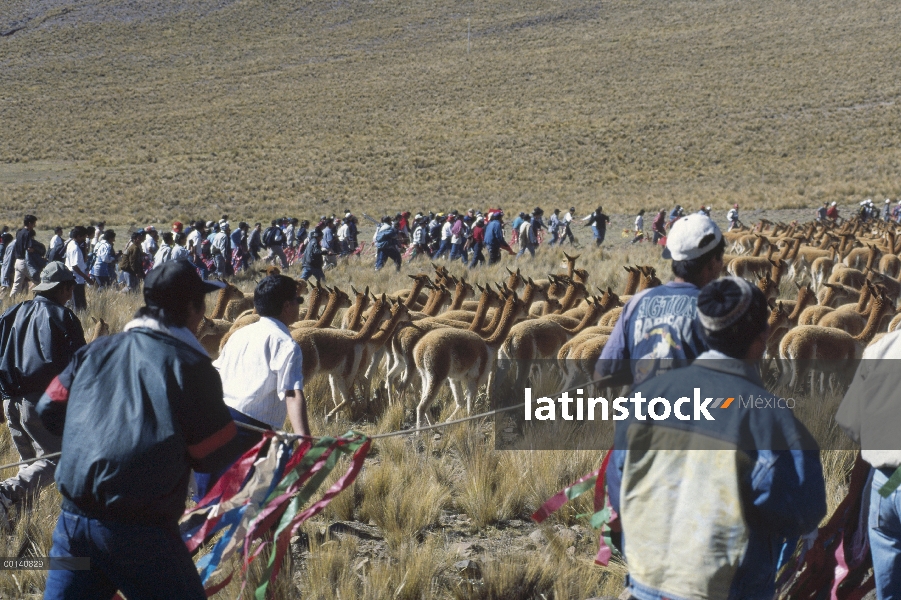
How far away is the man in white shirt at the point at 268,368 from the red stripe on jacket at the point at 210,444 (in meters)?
1.27

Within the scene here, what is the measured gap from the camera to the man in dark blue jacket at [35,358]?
17.5ft

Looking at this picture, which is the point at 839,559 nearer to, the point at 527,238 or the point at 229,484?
the point at 229,484

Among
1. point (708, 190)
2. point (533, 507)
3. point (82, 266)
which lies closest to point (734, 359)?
point (533, 507)

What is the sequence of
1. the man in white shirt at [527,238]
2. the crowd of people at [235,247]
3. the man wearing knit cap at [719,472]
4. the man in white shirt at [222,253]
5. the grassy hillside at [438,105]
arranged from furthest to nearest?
1. the grassy hillside at [438,105]
2. the man in white shirt at [527,238]
3. the man in white shirt at [222,253]
4. the crowd of people at [235,247]
5. the man wearing knit cap at [719,472]

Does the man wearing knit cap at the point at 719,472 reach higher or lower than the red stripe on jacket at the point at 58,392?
lower

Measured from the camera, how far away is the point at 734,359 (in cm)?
287

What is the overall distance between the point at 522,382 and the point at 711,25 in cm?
8776

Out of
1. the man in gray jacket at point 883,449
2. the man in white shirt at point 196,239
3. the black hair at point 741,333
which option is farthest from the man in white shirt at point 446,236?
the black hair at point 741,333

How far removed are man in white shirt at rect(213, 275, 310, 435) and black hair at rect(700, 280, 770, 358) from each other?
89.1 inches

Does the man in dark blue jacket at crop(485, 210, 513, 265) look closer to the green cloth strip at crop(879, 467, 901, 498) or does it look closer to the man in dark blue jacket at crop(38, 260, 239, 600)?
the green cloth strip at crop(879, 467, 901, 498)

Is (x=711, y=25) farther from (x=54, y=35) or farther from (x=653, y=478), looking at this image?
(x=653, y=478)

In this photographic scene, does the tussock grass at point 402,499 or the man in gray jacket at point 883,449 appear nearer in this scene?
the man in gray jacket at point 883,449

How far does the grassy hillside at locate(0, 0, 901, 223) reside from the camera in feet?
170

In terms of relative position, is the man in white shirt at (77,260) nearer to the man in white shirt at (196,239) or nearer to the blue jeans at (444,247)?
the man in white shirt at (196,239)
